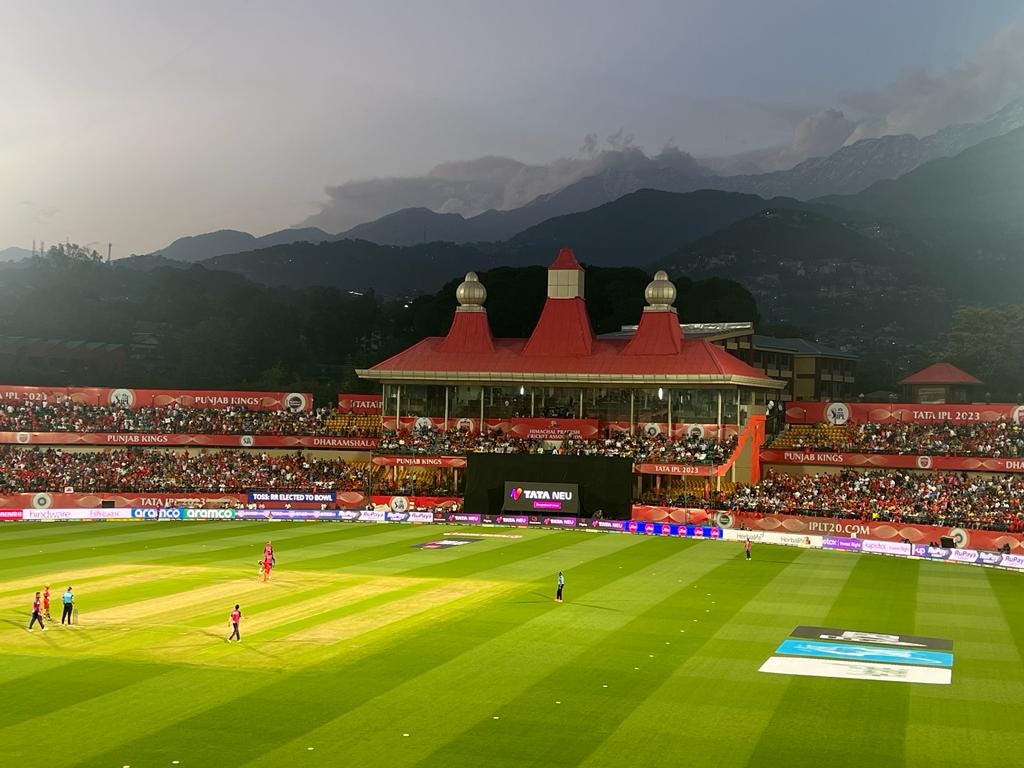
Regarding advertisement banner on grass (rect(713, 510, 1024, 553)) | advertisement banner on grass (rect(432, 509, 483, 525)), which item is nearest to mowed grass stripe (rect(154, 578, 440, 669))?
advertisement banner on grass (rect(432, 509, 483, 525))

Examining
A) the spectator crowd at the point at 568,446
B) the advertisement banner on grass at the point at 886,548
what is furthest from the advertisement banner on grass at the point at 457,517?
the advertisement banner on grass at the point at 886,548

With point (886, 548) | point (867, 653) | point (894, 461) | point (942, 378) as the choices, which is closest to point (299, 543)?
point (886, 548)

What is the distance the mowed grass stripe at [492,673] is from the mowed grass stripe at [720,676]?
159cm

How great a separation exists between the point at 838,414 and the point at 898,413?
4.10m

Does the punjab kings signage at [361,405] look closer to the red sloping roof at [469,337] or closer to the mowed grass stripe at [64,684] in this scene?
the red sloping roof at [469,337]

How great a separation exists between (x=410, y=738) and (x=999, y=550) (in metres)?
41.1

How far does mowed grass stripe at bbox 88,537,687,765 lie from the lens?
863 inches

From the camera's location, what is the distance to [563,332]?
267ft

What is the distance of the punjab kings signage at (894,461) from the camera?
2606 inches

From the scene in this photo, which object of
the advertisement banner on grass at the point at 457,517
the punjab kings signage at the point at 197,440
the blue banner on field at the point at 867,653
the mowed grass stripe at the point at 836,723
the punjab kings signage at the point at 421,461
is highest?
the punjab kings signage at the point at 197,440

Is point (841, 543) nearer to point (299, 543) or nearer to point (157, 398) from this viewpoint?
point (299, 543)

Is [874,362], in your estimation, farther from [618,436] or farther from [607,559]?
[607,559]

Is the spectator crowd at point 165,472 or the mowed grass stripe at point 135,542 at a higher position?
the spectator crowd at point 165,472

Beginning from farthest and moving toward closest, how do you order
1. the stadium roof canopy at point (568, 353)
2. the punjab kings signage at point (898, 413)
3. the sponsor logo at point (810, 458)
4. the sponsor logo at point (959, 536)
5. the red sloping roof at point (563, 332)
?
the red sloping roof at point (563, 332)
the stadium roof canopy at point (568, 353)
the sponsor logo at point (810, 458)
the punjab kings signage at point (898, 413)
the sponsor logo at point (959, 536)
